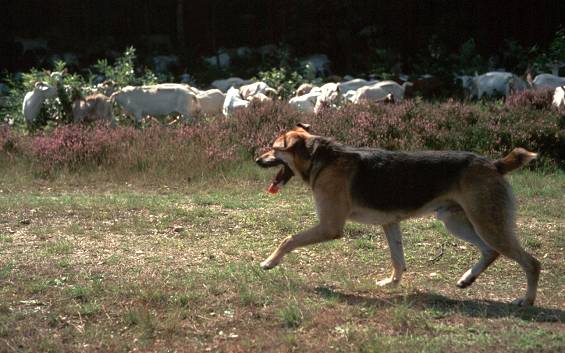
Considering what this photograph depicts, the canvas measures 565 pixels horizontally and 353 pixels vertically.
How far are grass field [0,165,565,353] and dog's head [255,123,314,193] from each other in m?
0.87

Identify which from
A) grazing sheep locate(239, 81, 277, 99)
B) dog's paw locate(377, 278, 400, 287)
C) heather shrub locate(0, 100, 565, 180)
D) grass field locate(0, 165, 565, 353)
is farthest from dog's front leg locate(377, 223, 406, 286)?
grazing sheep locate(239, 81, 277, 99)

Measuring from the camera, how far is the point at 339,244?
28.3 ft

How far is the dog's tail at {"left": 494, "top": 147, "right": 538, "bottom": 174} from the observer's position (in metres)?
6.58

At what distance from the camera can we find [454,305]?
21.1 feet

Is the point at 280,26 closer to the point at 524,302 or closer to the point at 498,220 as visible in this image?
the point at 498,220

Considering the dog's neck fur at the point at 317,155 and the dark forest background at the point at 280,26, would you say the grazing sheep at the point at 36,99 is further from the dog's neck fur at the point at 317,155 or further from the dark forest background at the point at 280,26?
the dark forest background at the point at 280,26

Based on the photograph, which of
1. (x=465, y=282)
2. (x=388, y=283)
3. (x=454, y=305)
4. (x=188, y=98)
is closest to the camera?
(x=454, y=305)

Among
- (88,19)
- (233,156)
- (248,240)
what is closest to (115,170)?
(233,156)

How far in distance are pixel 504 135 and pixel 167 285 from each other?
9.87 meters

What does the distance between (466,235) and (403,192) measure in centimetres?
69

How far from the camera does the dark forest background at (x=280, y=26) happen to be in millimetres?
30312

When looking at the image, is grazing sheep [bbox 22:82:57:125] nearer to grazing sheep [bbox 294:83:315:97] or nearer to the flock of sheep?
the flock of sheep

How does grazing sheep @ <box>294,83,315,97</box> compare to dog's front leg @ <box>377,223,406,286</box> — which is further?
grazing sheep @ <box>294,83,315,97</box>

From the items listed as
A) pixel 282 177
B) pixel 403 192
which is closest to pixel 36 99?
pixel 282 177
